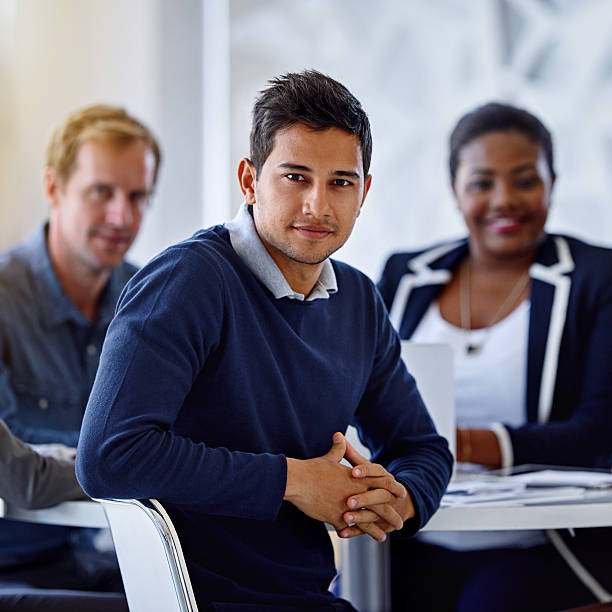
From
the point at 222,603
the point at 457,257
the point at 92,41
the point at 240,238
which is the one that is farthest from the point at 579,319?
the point at 92,41

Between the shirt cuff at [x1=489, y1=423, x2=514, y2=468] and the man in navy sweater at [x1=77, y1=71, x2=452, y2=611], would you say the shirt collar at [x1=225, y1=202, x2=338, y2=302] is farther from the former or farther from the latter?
the shirt cuff at [x1=489, y1=423, x2=514, y2=468]

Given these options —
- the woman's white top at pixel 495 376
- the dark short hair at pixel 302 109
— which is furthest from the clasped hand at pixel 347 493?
the woman's white top at pixel 495 376

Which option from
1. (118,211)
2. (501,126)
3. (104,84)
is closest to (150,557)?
(118,211)

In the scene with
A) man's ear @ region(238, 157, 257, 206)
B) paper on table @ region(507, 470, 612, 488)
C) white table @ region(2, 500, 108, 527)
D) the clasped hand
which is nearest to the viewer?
the clasped hand

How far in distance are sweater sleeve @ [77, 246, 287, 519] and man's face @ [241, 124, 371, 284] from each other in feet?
0.46

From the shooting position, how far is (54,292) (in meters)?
2.11

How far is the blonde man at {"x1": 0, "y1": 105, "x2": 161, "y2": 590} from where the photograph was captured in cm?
183

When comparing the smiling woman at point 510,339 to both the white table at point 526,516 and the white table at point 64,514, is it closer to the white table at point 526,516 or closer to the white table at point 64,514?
the white table at point 526,516

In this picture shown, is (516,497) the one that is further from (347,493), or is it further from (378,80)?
(378,80)

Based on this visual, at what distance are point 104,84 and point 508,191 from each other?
1.52 m

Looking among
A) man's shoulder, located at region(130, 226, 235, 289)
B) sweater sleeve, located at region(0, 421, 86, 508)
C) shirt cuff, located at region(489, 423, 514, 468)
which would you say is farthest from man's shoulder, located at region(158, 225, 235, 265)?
shirt cuff, located at region(489, 423, 514, 468)

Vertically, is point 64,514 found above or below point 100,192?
below

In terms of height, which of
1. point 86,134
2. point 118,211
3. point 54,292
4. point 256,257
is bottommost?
Result: point 54,292

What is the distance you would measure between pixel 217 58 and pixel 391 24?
2.35 ft
